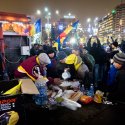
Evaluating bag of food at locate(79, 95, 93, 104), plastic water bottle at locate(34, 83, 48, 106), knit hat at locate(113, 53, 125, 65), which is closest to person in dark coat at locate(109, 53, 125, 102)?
knit hat at locate(113, 53, 125, 65)

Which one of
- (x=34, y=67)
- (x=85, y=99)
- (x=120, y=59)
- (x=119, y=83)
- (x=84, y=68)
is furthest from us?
(x=84, y=68)

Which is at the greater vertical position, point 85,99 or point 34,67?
point 34,67

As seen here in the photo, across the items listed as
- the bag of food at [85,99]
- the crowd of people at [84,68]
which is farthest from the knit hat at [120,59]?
the bag of food at [85,99]

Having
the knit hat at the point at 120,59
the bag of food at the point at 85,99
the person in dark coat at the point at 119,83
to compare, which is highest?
the knit hat at the point at 120,59

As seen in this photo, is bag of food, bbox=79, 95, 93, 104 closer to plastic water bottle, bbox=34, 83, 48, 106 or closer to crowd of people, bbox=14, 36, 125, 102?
crowd of people, bbox=14, 36, 125, 102

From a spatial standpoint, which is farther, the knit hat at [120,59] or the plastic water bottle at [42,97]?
the knit hat at [120,59]

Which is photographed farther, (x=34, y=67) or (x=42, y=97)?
(x=34, y=67)

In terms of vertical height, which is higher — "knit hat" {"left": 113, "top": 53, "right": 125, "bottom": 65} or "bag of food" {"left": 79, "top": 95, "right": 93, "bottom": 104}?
"knit hat" {"left": 113, "top": 53, "right": 125, "bottom": 65}

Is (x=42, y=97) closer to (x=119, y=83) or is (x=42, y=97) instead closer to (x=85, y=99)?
(x=85, y=99)

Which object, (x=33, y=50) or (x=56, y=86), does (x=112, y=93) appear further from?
(x=33, y=50)

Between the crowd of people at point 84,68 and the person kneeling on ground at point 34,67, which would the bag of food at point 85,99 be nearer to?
the crowd of people at point 84,68

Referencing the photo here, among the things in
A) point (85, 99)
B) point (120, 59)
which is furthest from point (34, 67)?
point (120, 59)

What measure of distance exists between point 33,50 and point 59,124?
7994 millimetres

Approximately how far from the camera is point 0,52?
9.58m
